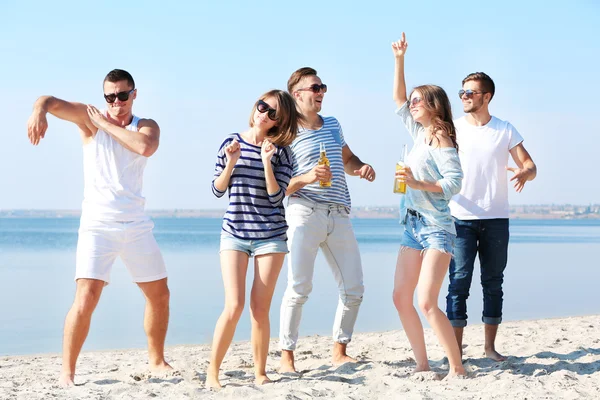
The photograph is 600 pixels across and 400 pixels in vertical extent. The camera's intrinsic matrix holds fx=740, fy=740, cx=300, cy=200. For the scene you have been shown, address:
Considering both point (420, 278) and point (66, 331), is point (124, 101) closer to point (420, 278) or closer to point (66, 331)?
point (66, 331)

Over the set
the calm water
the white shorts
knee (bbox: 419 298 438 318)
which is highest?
the white shorts

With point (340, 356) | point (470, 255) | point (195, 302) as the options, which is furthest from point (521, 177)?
point (195, 302)

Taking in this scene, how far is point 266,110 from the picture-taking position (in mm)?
4629

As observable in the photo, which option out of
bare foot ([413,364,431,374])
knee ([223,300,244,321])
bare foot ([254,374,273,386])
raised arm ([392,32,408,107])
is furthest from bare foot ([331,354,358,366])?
raised arm ([392,32,408,107])

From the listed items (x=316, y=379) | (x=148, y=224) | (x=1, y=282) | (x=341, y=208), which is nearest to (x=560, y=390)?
(x=316, y=379)

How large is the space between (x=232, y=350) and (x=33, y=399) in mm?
2364

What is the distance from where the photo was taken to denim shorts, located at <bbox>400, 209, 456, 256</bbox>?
480 centimetres

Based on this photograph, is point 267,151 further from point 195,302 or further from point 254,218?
point 195,302

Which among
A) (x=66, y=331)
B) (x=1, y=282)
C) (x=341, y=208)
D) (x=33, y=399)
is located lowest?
(x=1, y=282)

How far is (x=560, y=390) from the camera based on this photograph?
4.59m

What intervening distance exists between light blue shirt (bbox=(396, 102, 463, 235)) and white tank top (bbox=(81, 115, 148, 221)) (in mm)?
1801

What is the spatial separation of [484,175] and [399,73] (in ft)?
3.20

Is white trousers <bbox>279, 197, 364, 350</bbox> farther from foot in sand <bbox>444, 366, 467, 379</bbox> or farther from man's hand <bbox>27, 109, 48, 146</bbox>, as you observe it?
man's hand <bbox>27, 109, 48, 146</bbox>

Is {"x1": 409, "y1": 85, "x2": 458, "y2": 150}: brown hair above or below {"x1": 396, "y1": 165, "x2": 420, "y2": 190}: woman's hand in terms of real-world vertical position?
above
